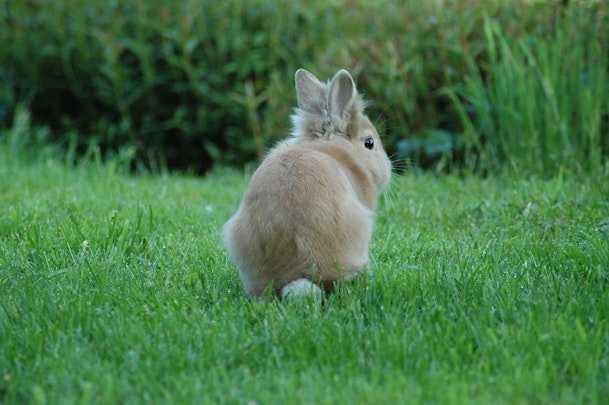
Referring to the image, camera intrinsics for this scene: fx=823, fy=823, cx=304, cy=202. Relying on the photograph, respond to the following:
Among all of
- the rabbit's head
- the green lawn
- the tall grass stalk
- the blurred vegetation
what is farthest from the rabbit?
the blurred vegetation

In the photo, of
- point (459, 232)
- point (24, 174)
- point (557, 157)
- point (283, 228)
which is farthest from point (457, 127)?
point (283, 228)

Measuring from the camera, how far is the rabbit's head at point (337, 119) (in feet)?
14.2

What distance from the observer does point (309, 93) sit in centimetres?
445

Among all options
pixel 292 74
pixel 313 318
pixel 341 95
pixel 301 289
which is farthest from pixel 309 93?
pixel 292 74

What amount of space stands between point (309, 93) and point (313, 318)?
1566mm

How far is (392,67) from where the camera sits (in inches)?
287

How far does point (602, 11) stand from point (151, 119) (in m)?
4.39

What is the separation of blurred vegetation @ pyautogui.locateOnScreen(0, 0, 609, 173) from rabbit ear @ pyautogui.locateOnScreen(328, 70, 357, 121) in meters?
2.56

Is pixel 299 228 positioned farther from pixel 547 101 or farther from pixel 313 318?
pixel 547 101

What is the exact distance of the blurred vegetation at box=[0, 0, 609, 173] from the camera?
6.77 meters

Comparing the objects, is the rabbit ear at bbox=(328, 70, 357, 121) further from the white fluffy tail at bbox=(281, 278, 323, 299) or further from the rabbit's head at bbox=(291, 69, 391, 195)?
the white fluffy tail at bbox=(281, 278, 323, 299)

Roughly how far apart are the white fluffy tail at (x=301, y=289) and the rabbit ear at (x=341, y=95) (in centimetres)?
117

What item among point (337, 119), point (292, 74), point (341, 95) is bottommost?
point (292, 74)

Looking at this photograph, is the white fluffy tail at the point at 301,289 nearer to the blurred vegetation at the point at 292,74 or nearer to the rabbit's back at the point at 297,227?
the rabbit's back at the point at 297,227
